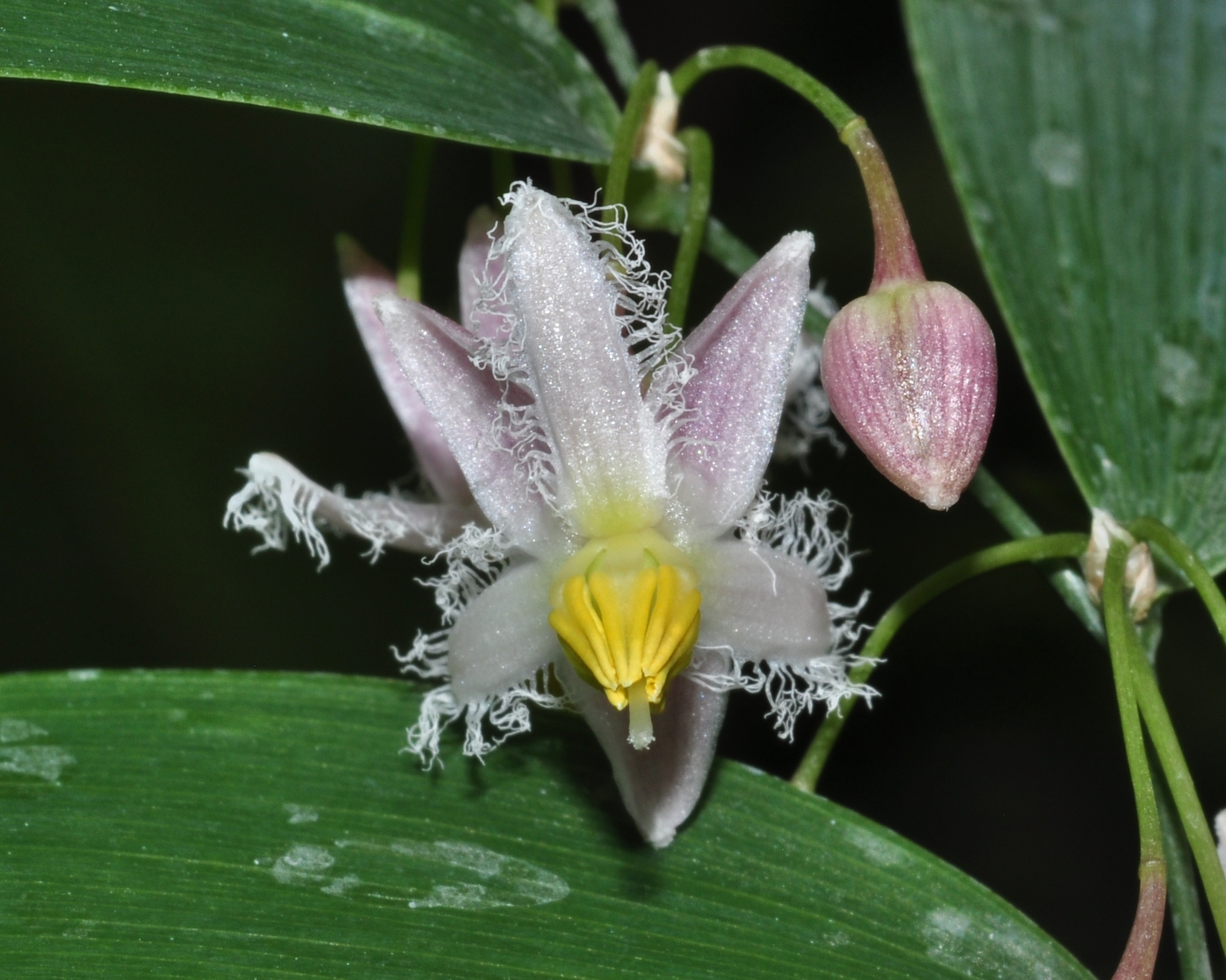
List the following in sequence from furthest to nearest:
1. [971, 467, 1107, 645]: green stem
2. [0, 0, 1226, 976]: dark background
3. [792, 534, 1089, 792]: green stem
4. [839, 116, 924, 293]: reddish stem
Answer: [0, 0, 1226, 976]: dark background, [971, 467, 1107, 645]: green stem, [792, 534, 1089, 792]: green stem, [839, 116, 924, 293]: reddish stem

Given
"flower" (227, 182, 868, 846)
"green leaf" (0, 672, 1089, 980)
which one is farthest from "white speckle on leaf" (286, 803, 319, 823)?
"flower" (227, 182, 868, 846)

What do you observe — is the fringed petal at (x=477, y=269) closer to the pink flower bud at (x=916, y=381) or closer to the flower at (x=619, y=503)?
the flower at (x=619, y=503)

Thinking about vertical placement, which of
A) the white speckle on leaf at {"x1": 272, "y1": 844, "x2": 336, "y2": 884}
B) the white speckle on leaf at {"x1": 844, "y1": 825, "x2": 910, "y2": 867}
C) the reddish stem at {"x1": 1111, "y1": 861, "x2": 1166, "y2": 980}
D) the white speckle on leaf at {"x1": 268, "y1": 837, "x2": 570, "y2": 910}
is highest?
the reddish stem at {"x1": 1111, "y1": 861, "x2": 1166, "y2": 980}

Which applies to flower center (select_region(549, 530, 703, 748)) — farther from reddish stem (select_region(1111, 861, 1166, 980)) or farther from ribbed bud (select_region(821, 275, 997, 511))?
reddish stem (select_region(1111, 861, 1166, 980))

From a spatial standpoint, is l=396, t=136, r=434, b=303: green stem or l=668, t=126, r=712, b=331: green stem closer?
l=668, t=126, r=712, b=331: green stem

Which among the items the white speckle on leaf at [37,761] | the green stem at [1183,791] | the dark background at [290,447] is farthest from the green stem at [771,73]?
the dark background at [290,447]

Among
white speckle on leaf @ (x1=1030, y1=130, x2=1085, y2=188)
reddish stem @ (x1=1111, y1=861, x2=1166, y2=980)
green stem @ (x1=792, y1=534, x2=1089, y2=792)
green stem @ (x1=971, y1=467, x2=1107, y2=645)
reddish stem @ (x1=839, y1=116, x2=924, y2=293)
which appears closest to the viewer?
reddish stem @ (x1=1111, y1=861, x2=1166, y2=980)

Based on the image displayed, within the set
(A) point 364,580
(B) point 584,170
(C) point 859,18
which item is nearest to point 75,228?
(A) point 364,580
